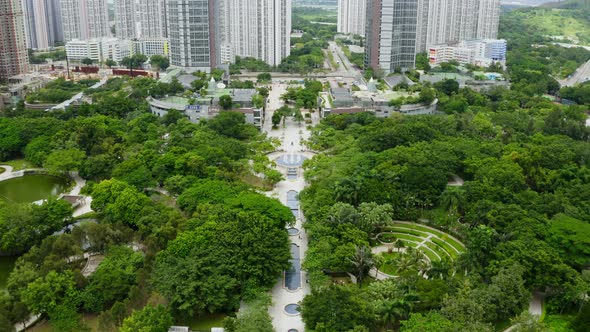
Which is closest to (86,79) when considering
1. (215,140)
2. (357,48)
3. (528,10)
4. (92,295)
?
(215,140)

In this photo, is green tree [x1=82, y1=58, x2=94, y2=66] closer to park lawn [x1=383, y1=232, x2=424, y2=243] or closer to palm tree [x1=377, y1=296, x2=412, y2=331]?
park lawn [x1=383, y1=232, x2=424, y2=243]

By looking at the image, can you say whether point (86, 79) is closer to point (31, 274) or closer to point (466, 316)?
point (31, 274)

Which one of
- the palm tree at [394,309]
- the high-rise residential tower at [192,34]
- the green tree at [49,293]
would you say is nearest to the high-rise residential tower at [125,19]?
the high-rise residential tower at [192,34]

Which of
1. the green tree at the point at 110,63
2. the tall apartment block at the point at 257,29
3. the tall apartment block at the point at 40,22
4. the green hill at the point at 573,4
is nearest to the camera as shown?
the tall apartment block at the point at 257,29

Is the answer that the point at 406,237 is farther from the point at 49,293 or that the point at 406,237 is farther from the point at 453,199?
the point at 49,293

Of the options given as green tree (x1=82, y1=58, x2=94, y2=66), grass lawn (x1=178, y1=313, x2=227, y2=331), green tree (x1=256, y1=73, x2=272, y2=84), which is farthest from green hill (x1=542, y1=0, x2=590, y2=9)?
grass lawn (x1=178, y1=313, x2=227, y2=331)

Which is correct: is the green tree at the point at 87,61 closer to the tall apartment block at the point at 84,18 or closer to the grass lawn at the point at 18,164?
the tall apartment block at the point at 84,18

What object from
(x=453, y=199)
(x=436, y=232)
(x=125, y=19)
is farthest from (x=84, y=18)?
(x=436, y=232)
